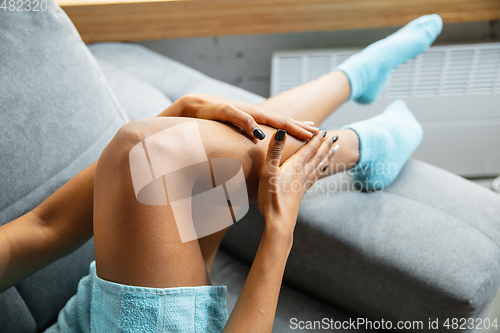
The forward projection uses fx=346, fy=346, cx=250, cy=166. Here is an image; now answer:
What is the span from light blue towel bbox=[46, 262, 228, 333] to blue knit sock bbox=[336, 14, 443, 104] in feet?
2.12

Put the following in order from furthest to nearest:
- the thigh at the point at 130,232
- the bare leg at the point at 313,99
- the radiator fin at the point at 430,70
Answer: the radiator fin at the point at 430,70
the bare leg at the point at 313,99
the thigh at the point at 130,232

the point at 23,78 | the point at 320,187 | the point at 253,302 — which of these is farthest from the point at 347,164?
the point at 23,78

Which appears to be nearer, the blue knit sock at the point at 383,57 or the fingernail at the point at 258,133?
the fingernail at the point at 258,133

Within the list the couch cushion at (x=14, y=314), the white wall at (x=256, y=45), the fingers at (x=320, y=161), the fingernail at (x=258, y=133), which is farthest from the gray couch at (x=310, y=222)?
the white wall at (x=256, y=45)

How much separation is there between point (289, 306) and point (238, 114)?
42 centimetres

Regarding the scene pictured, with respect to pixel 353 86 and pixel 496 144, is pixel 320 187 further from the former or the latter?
pixel 496 144

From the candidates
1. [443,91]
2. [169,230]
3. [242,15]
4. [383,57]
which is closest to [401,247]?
[169,230]

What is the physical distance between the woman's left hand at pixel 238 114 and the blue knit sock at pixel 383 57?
1.17ft

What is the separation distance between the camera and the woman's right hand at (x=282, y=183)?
54cm

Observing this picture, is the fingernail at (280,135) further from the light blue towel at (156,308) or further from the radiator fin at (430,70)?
the radiator fin at (430,70)

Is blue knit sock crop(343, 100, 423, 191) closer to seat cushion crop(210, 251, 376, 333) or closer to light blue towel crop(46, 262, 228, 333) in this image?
seat cushion crop(210, 251, 376, 333)

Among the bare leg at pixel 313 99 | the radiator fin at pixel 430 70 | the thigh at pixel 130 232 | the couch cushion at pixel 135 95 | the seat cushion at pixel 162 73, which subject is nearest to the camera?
the thigh at pixel 130 232

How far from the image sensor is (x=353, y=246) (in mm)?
659

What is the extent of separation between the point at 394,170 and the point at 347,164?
12 cm
